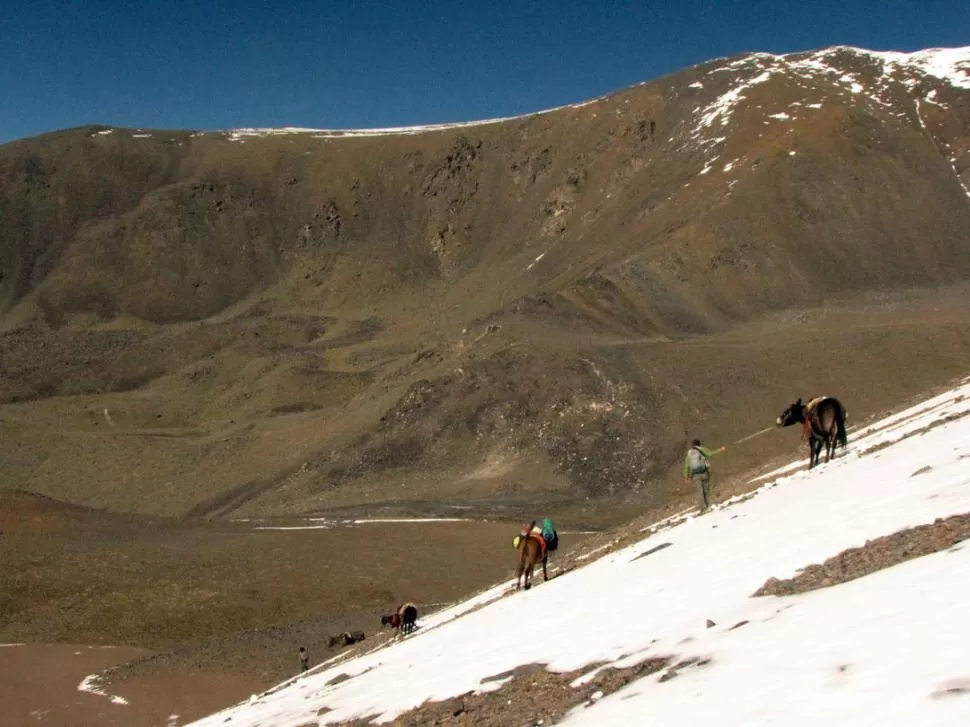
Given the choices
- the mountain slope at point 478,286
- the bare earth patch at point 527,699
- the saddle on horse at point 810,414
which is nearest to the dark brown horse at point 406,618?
the saddle on horse at point 810,414

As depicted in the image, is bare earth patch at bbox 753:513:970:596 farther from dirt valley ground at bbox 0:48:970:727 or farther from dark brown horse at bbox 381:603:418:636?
dirt valley ground at bbox 0:48:970:727

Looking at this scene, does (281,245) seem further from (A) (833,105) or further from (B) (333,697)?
(B) (333,697)

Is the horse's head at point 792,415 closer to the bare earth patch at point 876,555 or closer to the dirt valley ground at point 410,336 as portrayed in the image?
the dirt valley ground at point 410,336

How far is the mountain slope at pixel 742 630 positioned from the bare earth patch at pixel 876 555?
0.08ft

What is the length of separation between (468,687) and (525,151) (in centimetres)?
14186

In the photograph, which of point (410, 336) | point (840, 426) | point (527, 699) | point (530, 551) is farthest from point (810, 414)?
point (410, 336)

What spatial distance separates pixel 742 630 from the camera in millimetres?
8297

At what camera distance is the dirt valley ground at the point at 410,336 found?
1340 inches

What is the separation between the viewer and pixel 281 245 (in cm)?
15450

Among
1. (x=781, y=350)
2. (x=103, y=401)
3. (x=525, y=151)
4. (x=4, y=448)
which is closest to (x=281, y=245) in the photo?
(x=525, y=151)

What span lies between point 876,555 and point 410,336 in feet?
347

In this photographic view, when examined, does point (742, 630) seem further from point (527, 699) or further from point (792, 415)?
point (792, 415)

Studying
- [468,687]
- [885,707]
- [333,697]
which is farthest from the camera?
[333,697]

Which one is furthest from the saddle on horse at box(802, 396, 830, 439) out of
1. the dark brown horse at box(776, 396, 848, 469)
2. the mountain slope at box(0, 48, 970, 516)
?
the mountain slope at box(0, 48, 970, 516)
